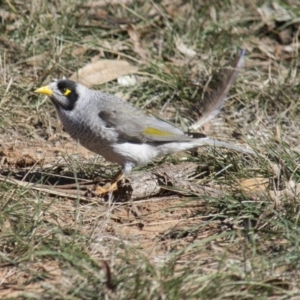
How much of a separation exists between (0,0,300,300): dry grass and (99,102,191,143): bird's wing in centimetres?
30

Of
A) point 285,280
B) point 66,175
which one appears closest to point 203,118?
point 66,175

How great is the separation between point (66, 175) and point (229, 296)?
2.53 metres

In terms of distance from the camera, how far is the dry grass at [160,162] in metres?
4.63

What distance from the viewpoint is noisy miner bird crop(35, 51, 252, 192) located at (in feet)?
21.4

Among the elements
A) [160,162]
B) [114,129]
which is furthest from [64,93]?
[160,162]

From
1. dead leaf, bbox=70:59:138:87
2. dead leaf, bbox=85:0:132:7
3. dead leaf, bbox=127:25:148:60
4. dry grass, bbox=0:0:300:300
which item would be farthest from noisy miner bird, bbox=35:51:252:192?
dead leaf, bbox=85:0:132:7

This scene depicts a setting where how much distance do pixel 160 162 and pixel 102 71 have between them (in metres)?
1.49

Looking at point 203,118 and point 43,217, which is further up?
point 43,217

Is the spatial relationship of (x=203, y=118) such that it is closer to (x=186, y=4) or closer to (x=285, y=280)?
(x=186, y=4)

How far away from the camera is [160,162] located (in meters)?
7.00

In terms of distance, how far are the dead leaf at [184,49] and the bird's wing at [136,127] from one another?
1.75 metres

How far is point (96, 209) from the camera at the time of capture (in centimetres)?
597

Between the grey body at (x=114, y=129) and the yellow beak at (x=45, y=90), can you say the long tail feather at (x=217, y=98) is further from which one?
the yellow beak at (x=45, y=90)

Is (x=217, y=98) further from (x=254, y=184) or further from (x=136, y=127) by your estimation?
(x=254, y=184)
